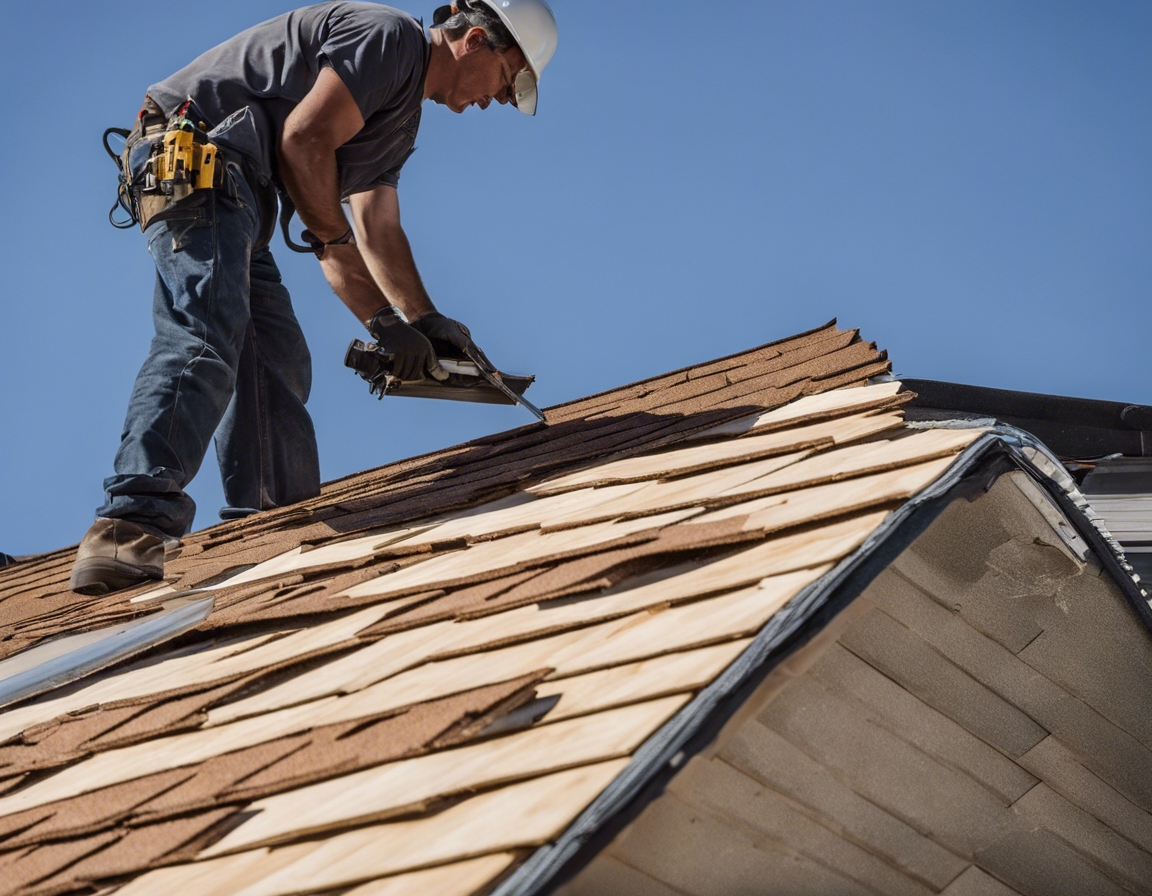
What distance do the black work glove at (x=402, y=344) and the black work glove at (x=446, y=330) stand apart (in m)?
0.12

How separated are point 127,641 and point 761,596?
1.89 metres

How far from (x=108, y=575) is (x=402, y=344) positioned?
1370mm

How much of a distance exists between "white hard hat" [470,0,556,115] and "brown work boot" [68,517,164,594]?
2.16 metres

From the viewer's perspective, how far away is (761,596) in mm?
1735

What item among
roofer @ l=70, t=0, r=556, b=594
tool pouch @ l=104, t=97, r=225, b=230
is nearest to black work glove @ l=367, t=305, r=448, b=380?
roofer @ l=70, t=0, r=556, b=594

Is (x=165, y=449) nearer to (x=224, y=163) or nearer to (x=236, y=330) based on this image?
(x=236, y=330)

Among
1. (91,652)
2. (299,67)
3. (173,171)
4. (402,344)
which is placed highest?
(299,67)

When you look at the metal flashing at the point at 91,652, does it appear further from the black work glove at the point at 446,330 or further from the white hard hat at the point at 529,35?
the white hard hat at the point at 529,35

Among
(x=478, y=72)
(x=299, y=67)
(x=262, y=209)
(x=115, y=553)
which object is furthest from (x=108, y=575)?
(x=478, y=72)

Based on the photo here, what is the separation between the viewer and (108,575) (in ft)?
11.9

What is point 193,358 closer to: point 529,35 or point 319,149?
point 319,149

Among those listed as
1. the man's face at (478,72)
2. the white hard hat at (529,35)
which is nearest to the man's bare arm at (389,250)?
the man's face at (478,72)

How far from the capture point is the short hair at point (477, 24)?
14.5 ft

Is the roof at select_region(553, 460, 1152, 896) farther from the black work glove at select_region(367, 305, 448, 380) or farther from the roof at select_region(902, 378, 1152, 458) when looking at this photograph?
the black work glove at select_region(367, 305, 448, 380)
